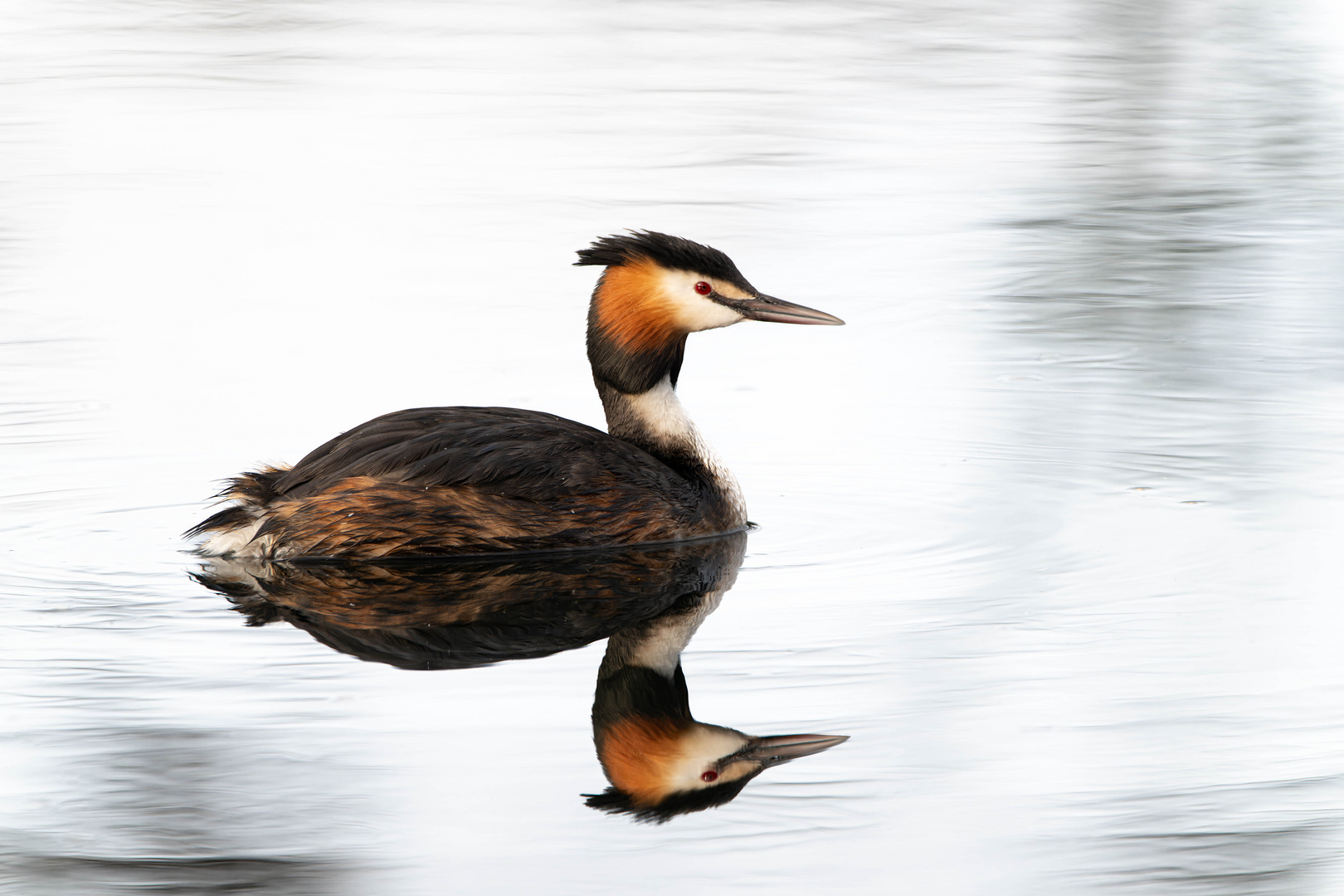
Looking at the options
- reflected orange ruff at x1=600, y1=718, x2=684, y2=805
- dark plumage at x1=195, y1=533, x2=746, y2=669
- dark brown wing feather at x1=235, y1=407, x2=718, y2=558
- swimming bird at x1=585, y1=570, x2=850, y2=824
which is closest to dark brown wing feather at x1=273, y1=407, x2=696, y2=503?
dark brown wing feather at x1=235, y1=407, x2=718, y2=558

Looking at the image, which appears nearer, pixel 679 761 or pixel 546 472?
pixel 679 761

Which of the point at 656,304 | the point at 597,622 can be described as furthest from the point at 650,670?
the point at 656,304

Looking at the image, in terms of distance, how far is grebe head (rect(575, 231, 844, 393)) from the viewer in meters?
6.73

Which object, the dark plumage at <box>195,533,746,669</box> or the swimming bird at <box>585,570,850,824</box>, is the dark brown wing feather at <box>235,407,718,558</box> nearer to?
the dark plumage at <box>195,533,746,669</box>

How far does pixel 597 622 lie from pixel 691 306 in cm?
167

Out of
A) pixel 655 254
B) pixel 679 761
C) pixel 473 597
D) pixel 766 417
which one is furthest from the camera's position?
pixel 766 417

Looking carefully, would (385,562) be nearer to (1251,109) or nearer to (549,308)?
(549,308)

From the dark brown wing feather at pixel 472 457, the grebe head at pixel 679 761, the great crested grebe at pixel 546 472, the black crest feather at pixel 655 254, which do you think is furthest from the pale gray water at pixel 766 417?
Answer: the black crest feather at pixel 655 254

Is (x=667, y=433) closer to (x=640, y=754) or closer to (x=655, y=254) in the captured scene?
(x=655, y=254)

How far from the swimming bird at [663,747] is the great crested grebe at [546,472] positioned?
1.18m

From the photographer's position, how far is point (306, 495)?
6184 millimetres

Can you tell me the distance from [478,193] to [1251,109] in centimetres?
581

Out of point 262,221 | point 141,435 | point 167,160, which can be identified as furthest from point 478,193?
point 141,435

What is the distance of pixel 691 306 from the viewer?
6797 mm
